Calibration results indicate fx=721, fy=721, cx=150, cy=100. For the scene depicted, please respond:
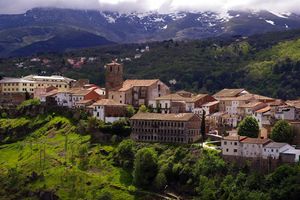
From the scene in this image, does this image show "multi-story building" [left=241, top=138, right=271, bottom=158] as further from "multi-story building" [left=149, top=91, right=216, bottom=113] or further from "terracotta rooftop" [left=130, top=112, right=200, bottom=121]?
"multi-story building" [left=149, top=91, right=216, bottom=113]

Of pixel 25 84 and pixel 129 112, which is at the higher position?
pixel 25 84

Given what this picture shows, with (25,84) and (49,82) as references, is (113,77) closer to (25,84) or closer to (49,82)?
(25,84)

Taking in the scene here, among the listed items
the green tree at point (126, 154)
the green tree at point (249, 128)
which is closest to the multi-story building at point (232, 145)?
the green tree at point (249, 128)

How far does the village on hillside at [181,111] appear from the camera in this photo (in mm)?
120750

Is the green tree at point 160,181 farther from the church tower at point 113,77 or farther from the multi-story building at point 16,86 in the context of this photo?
the multi-story building at point 16,86

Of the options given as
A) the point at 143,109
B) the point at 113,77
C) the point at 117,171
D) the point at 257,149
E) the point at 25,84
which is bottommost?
the point at 117,171

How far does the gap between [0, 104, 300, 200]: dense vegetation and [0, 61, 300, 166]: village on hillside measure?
3477 millimetres

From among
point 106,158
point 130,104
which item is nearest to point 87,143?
point 106,158

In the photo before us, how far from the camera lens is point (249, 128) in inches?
5032

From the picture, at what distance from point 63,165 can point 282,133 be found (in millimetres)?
42484

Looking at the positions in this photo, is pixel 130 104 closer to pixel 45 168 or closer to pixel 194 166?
pixel 45 168

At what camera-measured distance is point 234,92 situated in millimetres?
163875

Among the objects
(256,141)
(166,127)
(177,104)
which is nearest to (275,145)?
(256,141)

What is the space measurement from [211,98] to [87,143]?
101ft
